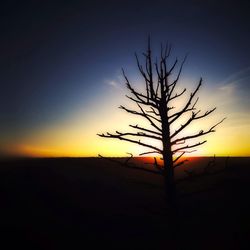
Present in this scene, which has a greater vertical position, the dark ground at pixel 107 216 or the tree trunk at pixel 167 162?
the tree trunk at pixel 167 162

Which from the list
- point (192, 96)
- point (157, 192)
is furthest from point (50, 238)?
point (192, 96)

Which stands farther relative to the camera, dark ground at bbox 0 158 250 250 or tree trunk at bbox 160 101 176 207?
dark ground at bbox 0 158 250 250

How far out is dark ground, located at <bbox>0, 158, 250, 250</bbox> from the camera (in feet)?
58.6

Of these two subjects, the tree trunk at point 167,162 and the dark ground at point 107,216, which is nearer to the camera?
the tree trunk at point 167,162

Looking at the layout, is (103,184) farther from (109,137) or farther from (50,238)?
(109,137)

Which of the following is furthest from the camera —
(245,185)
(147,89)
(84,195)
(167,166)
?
(245,185)

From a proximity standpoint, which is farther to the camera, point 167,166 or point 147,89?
point 147,89

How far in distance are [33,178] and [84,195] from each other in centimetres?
940

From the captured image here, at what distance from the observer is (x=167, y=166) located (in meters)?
4.64

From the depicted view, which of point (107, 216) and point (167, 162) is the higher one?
point (167, 162)

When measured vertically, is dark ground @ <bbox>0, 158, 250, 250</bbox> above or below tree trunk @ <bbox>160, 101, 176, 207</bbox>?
below

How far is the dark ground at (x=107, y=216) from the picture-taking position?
17.9 meters

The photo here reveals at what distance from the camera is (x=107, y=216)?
22.7m

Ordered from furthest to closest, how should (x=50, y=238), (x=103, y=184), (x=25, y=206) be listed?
(x=103, y=184) < (x=25, y=206) < (x=50, y=238)
